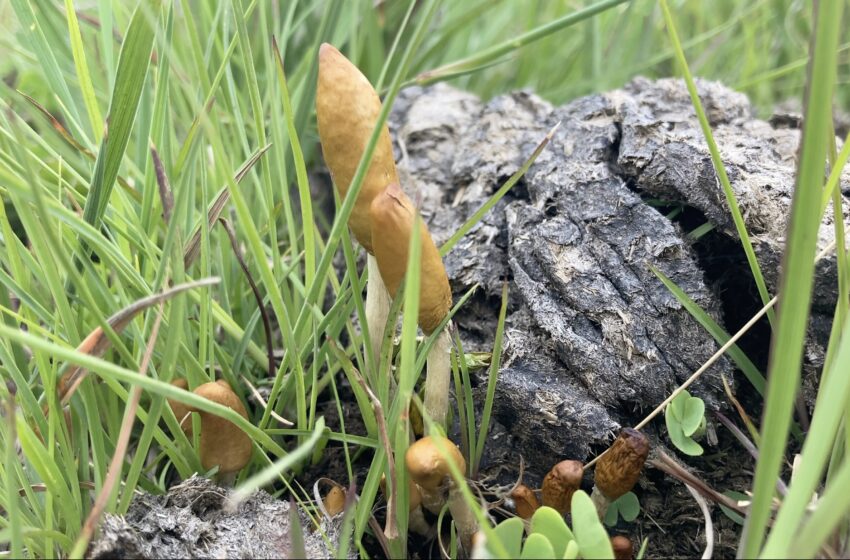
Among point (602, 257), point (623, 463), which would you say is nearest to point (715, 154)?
point (602, 257)

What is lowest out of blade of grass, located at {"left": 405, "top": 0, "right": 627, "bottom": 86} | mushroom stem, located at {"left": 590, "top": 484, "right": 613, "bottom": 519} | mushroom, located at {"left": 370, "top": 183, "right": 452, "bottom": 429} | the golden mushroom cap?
mushroom stem, located at {"left": 590, "top": 484, "right": 613, "bottom": 519}

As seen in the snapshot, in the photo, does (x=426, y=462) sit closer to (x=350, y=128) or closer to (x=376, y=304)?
(x=376, y=304)

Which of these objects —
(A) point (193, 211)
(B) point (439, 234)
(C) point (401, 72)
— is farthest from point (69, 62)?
(C) point (401, 72)

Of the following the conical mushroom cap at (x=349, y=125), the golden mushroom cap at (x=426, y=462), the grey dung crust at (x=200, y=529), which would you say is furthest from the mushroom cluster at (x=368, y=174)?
the grey dung crust at (x=200, y=529)

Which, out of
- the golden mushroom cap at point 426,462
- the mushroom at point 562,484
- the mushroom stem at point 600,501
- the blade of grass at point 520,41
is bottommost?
the mushroom stem at point 600,501

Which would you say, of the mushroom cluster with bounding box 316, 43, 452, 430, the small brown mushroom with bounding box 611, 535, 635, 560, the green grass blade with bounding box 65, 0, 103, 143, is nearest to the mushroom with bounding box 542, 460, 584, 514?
the small brown mushroom with bounding box 611, 535, 635, 560

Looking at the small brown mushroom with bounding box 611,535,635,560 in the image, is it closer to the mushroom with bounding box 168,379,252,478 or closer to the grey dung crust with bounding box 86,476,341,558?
the grey dung crust with bounding box 86,476,341,558

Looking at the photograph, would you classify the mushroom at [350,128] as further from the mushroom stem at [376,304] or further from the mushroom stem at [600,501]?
the mushroom stem at [600,501]
